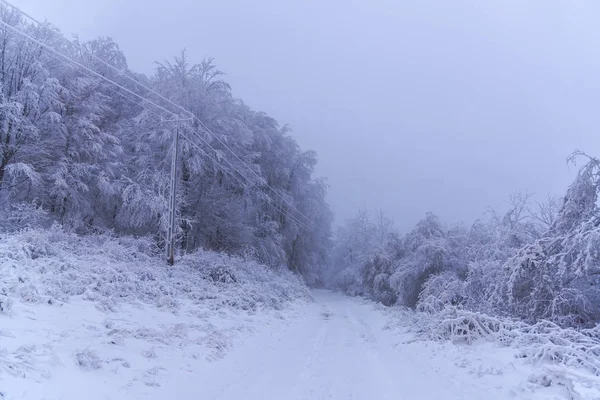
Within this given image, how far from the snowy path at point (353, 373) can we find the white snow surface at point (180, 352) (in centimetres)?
3

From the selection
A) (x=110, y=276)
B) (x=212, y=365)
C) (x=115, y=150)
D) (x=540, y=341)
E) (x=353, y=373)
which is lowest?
(x=212, y=365)

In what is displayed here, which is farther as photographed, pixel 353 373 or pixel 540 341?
pixel 353 373

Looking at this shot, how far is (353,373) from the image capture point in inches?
289

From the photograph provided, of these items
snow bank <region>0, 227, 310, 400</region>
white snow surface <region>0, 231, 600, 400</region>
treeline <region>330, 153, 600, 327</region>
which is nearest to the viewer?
snow bank <region>0, 227, 310, 400</region>

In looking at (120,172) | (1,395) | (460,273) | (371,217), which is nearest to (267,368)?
(1,395)

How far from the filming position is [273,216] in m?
33.0

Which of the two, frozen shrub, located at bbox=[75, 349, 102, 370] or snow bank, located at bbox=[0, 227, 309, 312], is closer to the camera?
frozen shrub, located at bbox=[75, 349, 102, 370]

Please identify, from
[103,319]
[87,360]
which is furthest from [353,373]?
[103,319]

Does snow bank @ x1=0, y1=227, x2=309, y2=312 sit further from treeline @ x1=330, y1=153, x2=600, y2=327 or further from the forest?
treeline @ x1=330, y1=153, x2=600, y2=327

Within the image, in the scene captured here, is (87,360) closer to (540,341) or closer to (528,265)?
(540,341)

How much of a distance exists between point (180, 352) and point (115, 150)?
15038mm

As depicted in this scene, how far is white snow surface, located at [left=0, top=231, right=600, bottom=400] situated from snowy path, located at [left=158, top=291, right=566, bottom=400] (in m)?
0.03

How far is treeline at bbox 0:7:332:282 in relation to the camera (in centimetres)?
1570

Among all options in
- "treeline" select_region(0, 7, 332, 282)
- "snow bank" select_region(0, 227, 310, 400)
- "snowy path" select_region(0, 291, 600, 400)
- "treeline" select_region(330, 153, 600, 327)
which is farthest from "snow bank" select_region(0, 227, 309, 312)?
"treeline" select_region(330, 153, 600, 327)
